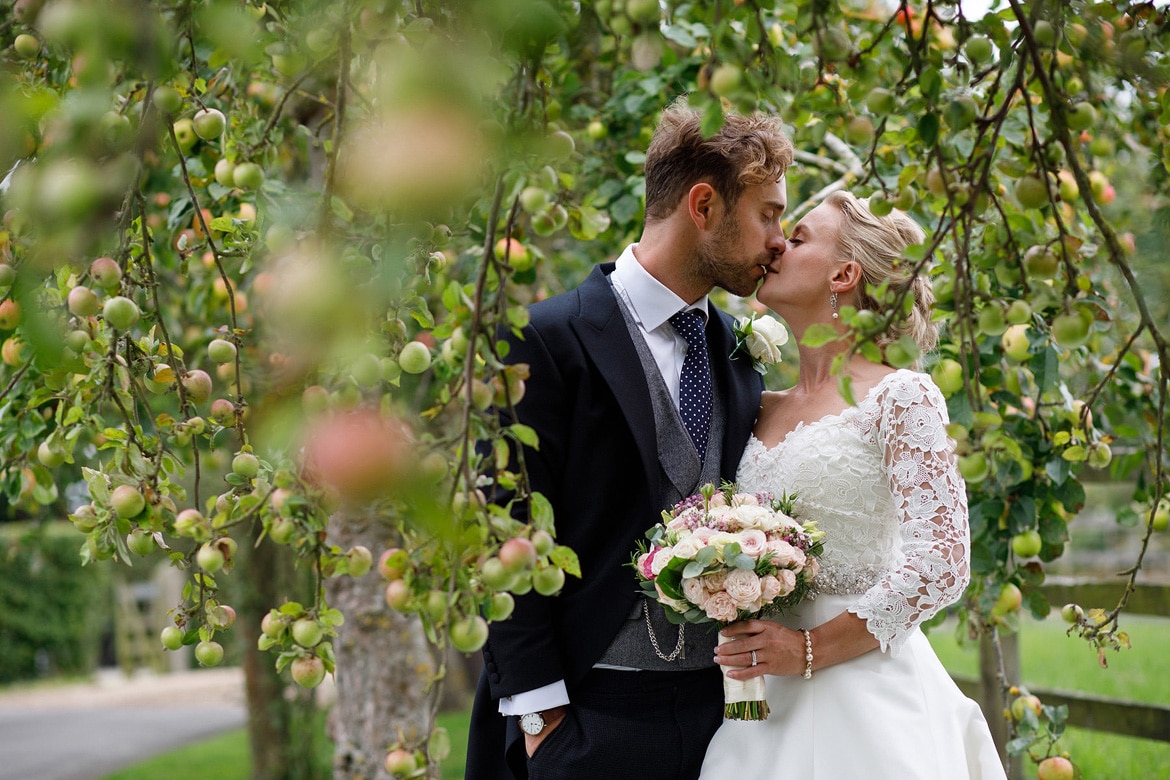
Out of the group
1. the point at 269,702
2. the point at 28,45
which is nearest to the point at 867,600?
the point at 28,45

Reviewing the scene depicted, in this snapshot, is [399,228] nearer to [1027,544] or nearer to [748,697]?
[748,697]

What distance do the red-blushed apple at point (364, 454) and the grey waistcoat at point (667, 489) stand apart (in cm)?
121

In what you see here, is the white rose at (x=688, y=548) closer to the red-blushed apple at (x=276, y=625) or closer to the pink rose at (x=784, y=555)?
the pink rose at (x=784, y=555)

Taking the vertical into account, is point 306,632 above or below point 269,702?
above

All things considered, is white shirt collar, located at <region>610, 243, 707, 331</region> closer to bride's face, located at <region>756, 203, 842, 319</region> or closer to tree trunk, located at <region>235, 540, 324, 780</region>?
bride's face, located at <region>756, 203, 842, 319</region>

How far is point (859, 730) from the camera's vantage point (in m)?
2.04

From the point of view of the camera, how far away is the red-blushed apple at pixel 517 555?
1005 millimetres

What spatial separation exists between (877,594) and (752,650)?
285mm

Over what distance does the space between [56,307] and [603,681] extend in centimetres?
125

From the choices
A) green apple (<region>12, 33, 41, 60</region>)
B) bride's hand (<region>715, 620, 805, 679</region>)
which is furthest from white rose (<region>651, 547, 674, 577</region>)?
green apple (<region>12, 33, 41, 60</region>)

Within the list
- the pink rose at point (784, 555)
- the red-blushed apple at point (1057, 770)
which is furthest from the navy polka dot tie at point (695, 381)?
the red-blushed apple at point (1057, 770)

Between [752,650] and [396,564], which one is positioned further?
[752,650]

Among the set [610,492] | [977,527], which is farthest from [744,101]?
[977,527]

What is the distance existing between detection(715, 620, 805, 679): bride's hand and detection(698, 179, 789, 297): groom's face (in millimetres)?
819
